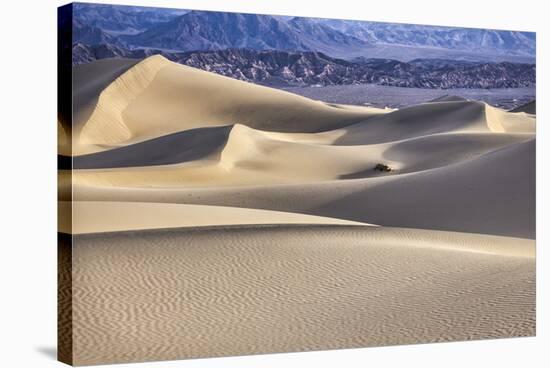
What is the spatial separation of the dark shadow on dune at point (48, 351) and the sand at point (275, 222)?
963 millimetres

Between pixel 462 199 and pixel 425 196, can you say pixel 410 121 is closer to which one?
pixel 425 196

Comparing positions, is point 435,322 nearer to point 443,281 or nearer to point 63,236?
point 443,281

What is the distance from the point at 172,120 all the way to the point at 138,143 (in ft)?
2.59

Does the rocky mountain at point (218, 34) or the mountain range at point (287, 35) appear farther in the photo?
the rocky mountain at point (218, 34)

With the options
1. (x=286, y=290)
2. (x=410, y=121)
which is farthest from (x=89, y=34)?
(x=410, y=121)

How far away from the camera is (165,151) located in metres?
16.5

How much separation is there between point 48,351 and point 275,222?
14.0 feet

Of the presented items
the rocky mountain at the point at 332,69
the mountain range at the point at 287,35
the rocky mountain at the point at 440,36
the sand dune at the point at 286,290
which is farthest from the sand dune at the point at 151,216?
the rocky mountain at the point at 440,36

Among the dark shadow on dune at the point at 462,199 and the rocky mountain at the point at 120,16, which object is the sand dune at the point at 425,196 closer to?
the dark shadow on dune at the point at 462,199

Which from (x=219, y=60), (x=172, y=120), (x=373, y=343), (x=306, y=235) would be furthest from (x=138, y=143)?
(x=373, y=343)

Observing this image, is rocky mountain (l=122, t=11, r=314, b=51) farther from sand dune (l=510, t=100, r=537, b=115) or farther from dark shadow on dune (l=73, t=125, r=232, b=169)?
sand dune (l=510, t=100, r=537, b=115)

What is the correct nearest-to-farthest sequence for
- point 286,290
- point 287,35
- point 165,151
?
point 286,290, point 287,35, point 165,151

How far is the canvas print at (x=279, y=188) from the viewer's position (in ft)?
45.7

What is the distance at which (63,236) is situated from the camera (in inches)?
545
